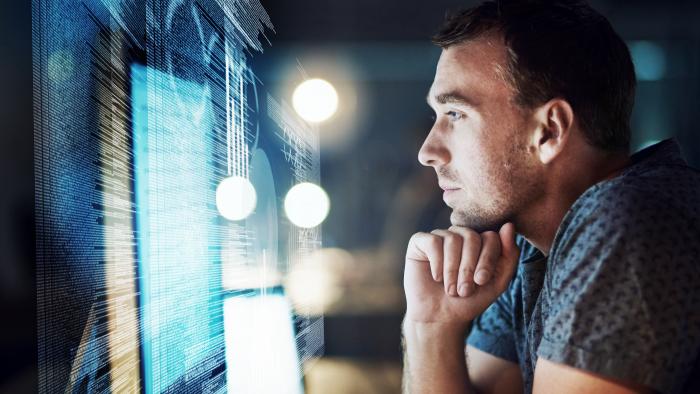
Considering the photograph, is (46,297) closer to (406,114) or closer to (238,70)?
(238,70)

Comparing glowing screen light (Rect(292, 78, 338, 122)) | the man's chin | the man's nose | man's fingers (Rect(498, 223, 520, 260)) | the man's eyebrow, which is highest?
glowing screen light (Rect(292, 78, 338, 122))

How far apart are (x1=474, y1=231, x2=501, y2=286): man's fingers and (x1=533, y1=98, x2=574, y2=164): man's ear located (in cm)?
23

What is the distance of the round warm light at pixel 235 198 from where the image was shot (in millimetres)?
883

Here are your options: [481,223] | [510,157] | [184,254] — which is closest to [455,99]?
[510,157]

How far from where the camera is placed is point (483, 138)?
4.41ft

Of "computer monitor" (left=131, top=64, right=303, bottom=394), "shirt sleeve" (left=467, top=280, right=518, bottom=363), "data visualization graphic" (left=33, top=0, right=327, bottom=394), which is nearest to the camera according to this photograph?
"data visualization graphic" (left=33, top=0, right=327, bottom=394)

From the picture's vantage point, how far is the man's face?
4.35ft

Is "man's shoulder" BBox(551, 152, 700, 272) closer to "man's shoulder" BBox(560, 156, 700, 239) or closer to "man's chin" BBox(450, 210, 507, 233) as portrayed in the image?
"man's shoulder" BBox(560, 156, 700, 239)

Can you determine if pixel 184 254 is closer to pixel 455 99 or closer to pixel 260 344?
pixel 260 344

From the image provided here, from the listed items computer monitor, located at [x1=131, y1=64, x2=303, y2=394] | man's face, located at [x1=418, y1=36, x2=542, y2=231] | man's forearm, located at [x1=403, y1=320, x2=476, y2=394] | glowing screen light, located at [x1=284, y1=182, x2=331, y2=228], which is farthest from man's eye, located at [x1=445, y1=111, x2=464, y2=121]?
computer monitor, located at [x1=131, y1=64, x2=303, y2=394]

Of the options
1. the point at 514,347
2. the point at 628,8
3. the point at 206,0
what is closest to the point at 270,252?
the point at 206,0

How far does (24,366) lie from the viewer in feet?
1.59

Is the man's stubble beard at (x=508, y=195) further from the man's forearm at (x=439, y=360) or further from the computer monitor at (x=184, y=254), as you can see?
the computer monitor at (x=184, y=254)

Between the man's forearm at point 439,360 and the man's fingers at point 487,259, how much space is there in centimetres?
15
